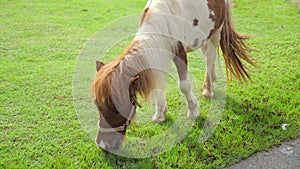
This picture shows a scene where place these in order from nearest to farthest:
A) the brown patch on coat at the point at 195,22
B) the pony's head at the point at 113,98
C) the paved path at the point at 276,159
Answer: the pony's head at the point at 113,98 → the paved path at the point at 276,159 → the brown patch on coat at the point at 195,22

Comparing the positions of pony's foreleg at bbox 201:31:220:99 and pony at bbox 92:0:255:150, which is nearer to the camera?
pony at bbox 92:0:255:150

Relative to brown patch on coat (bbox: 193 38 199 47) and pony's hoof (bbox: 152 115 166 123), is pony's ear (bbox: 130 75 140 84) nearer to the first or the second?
brown patch on coat (bbox: 193 38 199 47)

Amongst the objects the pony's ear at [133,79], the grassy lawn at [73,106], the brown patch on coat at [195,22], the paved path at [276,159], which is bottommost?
the grassy lawn at [73,106]

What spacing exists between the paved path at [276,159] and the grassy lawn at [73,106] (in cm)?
6

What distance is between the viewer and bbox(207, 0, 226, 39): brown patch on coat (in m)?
2.89

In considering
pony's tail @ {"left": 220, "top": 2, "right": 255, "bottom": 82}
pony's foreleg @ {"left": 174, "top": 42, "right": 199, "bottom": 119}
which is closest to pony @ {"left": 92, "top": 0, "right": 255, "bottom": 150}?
pony's foreleg @ {"left": 174, "top": 42, "right": 199, "bottom": 119}

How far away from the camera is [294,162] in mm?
2590

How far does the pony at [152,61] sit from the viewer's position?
6.79ft

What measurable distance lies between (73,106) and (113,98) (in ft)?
4.60

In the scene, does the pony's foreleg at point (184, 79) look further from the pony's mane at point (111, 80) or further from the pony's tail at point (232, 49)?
the pony's tail at point (232, 49)

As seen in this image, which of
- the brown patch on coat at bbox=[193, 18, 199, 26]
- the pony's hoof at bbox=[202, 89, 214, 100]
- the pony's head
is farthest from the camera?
the pony's hoof at bbox=[202, 89, 214, 100]

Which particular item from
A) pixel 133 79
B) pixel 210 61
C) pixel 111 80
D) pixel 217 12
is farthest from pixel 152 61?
pixel 210 61

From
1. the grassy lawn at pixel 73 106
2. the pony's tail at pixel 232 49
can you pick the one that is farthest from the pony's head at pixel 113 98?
the pony's tail at pixel 232 49

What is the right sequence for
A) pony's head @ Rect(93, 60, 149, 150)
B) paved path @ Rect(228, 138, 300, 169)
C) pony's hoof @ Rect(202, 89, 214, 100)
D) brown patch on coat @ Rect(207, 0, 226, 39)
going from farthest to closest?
pony's hoof @ Rect(202, 89, 214, 100) → brown patch on coat @ Rect(207, 0, 226, 39) → paved path @ Rect(228, 138, 300, 169) → pony's head @ Rect(93, 60, 149, 150)
